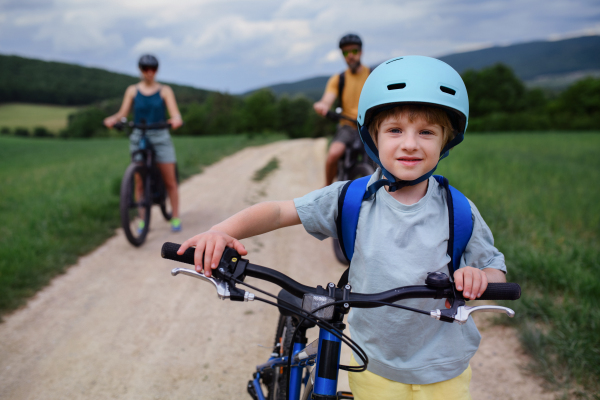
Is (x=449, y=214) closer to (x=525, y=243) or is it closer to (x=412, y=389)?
(x=412, y=389)

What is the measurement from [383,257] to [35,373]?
8.48 ft

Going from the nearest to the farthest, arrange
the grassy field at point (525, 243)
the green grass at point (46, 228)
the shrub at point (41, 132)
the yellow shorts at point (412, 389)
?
the yellow shorts at point (412, 389)
the grassy field at point (525, 243)
the green grass at point (46, 228)
the shrub at point (41, 132)

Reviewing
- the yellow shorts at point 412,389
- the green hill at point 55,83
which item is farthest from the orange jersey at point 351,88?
the green hill at point 55,83

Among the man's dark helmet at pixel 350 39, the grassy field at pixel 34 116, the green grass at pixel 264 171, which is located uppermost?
the grassy field at pixel 34 116

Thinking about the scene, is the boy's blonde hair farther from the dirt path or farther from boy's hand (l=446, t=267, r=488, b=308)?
the dirt path

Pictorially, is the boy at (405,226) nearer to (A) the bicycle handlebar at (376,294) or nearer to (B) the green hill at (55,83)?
(A) the bicycle handlebar at (376,294)

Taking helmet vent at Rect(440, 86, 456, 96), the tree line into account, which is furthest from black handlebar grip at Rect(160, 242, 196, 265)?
the tree line

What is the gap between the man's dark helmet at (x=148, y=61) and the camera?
5027 millimetres

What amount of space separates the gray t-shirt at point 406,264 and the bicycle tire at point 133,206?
147 inches

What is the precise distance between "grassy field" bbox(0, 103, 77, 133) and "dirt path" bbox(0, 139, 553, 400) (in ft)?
185

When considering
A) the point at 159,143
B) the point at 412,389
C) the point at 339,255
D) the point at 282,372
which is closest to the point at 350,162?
the point at 339,255

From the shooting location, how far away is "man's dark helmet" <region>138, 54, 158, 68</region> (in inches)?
198

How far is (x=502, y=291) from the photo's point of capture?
3.77 feet

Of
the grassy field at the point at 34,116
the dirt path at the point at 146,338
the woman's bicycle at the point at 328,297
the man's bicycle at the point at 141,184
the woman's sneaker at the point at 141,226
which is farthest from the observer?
the grassy field at the point at 34,116
